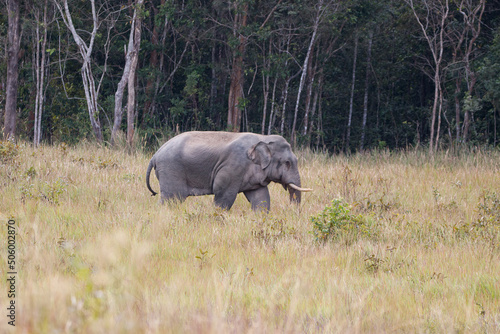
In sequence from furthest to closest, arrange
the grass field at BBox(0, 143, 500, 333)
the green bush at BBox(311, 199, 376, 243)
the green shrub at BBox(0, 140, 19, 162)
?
the green shrub at BBox(0, 140, 19, 162) → the green bush at BBox(311, 199, 376, 243) → the grass field at BBox(0, 143, 500, 333)

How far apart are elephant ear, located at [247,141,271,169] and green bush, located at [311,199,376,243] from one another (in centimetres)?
152

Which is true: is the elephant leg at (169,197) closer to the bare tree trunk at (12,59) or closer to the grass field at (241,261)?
the grass field at (241,261)

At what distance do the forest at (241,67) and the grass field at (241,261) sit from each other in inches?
289

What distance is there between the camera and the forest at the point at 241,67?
1673 centimetres

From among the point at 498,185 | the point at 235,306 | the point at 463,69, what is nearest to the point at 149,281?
the point at 235,306

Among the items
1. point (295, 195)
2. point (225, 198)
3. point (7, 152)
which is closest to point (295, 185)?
point (295, 195)

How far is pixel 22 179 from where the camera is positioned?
7.87 meters

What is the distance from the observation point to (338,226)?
5559 mm

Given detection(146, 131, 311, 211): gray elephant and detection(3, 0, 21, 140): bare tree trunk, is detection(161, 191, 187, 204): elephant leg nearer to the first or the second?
detection(146, 131, 311, 211): gray elephant

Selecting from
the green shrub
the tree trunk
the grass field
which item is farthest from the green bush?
the tree trunk

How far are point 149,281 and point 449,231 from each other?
148 inches

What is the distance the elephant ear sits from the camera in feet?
23.0

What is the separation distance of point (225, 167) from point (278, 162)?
31.2 inches

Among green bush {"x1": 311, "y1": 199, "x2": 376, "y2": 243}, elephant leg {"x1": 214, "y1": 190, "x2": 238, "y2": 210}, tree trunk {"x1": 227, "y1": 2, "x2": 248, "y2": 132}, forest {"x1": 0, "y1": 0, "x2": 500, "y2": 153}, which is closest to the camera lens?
green bush {"x1": 311, "y1": 199, "x2": 376, "y2": 243}
